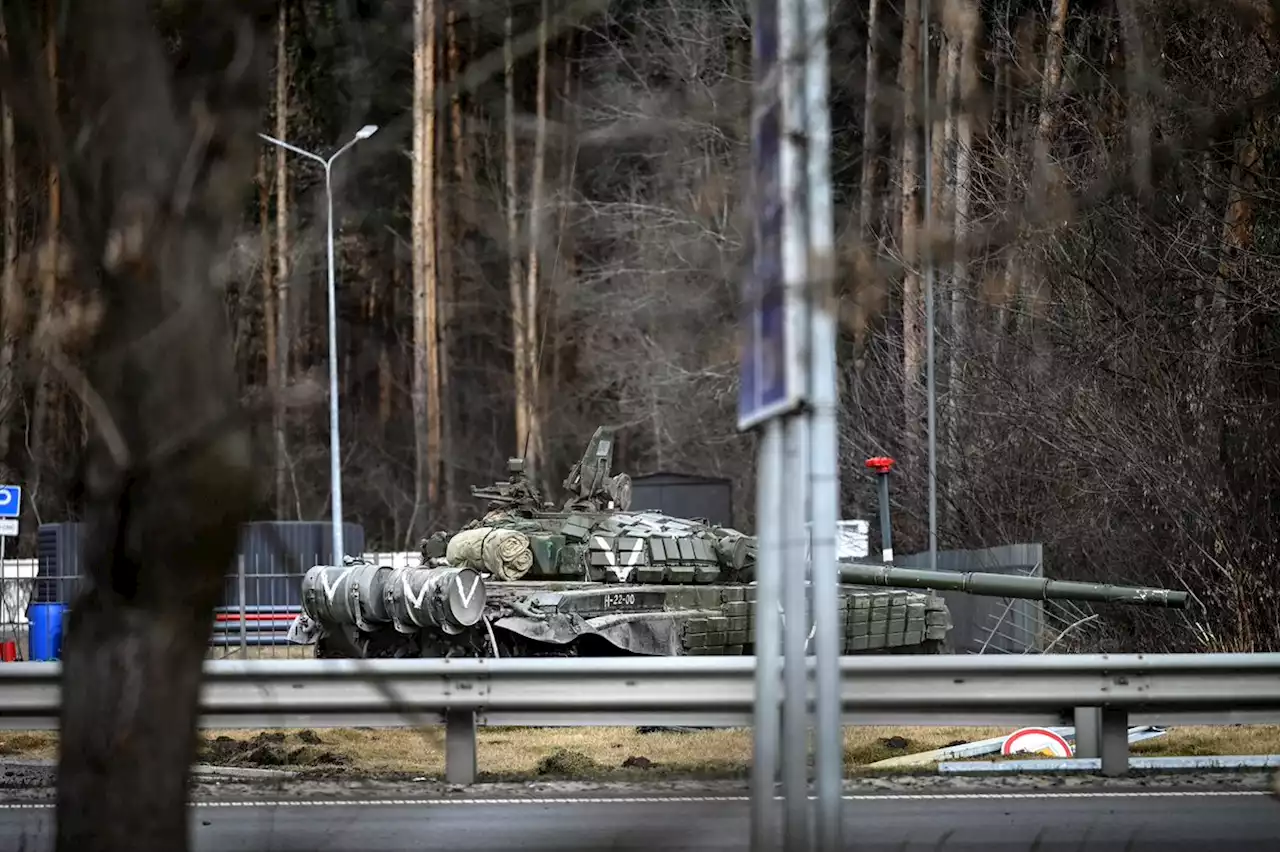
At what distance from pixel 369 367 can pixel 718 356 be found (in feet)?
145

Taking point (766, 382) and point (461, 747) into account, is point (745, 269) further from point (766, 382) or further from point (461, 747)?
point (461, 747)

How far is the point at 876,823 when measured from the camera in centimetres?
753

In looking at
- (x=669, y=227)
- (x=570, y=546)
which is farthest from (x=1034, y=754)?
(x=669, y=227)

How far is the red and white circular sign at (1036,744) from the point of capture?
10047mm

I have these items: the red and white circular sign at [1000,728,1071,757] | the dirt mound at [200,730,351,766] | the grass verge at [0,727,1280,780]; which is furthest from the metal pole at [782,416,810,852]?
the red and white circular sign at [1000,728,1071,757]

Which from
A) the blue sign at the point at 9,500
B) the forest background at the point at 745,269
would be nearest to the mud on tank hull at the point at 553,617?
the forest background at the point at 745,269

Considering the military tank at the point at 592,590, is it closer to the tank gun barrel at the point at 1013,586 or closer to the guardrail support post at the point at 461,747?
the tank gun barrel at the point at 1013,586

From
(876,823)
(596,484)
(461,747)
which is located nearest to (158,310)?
(876,823)

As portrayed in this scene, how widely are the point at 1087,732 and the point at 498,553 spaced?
7264mm

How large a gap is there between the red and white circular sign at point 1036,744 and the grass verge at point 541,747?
0.53 metres

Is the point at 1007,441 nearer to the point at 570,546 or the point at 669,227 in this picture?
the point at 570,546

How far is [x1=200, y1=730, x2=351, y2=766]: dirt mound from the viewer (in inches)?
392

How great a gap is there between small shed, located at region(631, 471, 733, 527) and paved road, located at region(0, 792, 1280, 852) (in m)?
19.6

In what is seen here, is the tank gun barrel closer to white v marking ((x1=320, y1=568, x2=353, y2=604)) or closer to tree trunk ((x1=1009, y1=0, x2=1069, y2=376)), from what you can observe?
tree trunk ((x1=1009, y1=0, x2=1069, y2=376))
